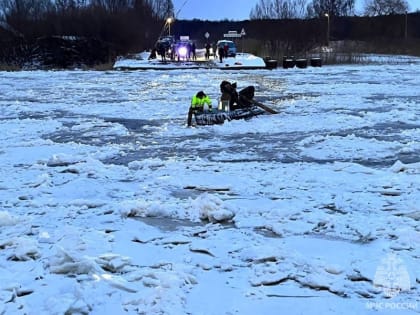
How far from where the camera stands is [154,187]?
733 centimetres

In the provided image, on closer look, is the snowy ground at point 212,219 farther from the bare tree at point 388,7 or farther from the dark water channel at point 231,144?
the bare tree at point 388,7

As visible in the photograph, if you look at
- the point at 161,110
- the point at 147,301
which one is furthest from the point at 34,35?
the point at 147,301

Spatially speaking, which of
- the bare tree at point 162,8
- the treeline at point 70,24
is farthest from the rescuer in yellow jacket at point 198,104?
the bare tree at point 162,8

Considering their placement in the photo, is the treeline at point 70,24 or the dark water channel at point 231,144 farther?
the treeline at point 70,24

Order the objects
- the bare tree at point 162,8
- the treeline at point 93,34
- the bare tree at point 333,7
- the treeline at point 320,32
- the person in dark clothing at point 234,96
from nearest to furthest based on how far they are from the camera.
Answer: the person in dark clothing at point 234,96 → the treeline at point 93,34 → the treeline at point 320,32 → the bare tree at point 162,8 → the bare tree at point 333,7

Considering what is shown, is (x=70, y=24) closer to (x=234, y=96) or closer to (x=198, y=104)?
(x=234, y=96)

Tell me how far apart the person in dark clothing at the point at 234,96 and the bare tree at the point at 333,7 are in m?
79.1

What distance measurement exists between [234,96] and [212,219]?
7.93m

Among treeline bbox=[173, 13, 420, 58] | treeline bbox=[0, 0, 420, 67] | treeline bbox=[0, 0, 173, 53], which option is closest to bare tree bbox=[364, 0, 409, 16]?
treeline bbox=[173, 13, 420, 58]

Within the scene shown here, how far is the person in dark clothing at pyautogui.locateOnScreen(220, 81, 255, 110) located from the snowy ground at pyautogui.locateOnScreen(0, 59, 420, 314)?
140 centimetres

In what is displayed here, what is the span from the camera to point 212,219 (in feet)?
19.7

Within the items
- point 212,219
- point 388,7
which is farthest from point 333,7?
point 212,219

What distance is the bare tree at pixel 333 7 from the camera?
93.9m

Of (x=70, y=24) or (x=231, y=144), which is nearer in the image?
(x=231, y=144)
